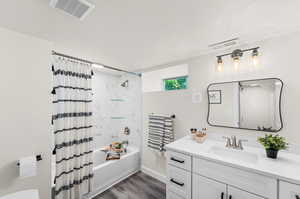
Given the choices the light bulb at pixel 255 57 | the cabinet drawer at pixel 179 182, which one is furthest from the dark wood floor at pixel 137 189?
the light bulb at pixel 255 57

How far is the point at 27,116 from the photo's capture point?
1352mm

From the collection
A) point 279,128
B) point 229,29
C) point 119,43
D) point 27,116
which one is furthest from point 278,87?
point 27,116

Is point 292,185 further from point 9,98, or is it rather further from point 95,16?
point 9,98

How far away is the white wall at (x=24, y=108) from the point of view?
123 cm

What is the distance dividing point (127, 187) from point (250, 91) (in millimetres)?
2469

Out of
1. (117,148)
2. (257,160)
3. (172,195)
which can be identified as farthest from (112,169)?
(257,160)

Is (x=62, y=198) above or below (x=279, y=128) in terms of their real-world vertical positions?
below

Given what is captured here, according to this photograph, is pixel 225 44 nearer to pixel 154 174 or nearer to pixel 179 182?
pixel 179 182

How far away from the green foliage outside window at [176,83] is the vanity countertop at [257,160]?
1091 mm

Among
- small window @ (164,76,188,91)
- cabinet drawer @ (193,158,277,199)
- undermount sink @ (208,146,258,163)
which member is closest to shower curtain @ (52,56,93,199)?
small window @ (164,76,188,91)

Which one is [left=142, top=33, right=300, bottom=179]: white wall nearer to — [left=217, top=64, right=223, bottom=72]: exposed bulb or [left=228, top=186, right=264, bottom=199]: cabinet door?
[left=217, top=64, right=223, bottom=72]: exposed bulb

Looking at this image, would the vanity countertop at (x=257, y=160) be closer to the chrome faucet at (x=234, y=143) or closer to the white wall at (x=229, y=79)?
the chrome faucet at (x=234, y=143)

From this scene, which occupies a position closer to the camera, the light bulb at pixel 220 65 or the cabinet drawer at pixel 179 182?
the cabinet drawer at pixel 179 182

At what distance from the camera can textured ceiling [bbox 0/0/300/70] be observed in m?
0.93
